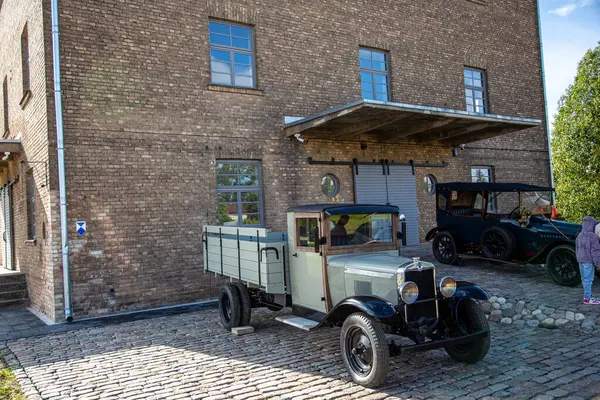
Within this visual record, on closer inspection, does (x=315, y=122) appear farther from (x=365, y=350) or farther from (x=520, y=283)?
(x=365, y=350)

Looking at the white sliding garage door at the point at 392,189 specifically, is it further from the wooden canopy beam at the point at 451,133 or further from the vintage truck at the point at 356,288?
the vintage truck at the point at 356,288

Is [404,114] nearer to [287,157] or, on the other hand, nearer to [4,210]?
[287,157]

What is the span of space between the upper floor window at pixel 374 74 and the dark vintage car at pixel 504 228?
340 centimetres

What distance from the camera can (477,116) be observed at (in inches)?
441

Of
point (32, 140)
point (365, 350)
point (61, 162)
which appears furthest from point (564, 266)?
point (32, 140)

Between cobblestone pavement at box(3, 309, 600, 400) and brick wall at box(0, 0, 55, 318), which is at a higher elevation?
brick wall at box(0, 0, 55, 318)

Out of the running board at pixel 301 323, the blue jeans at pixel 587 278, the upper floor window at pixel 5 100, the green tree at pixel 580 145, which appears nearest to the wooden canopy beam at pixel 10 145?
the upper floor window at pixel 5 100

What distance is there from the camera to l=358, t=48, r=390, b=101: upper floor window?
42.4 feet

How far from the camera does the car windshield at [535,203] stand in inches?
404

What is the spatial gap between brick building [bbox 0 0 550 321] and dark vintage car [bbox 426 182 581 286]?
1.86 meters

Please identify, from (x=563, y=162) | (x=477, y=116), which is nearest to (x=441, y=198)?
(x=477, y=116)

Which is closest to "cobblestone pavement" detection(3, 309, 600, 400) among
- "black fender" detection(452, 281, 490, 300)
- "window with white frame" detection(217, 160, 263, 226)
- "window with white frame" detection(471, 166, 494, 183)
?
"black fender" detection(452, 281, 490, 300)

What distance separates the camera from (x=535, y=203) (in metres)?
10.5

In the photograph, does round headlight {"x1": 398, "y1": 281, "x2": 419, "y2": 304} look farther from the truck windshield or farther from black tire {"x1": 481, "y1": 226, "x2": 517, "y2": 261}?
black tire {"x1": 481, "y1": 226, "x2": 517, "y2": 261}
